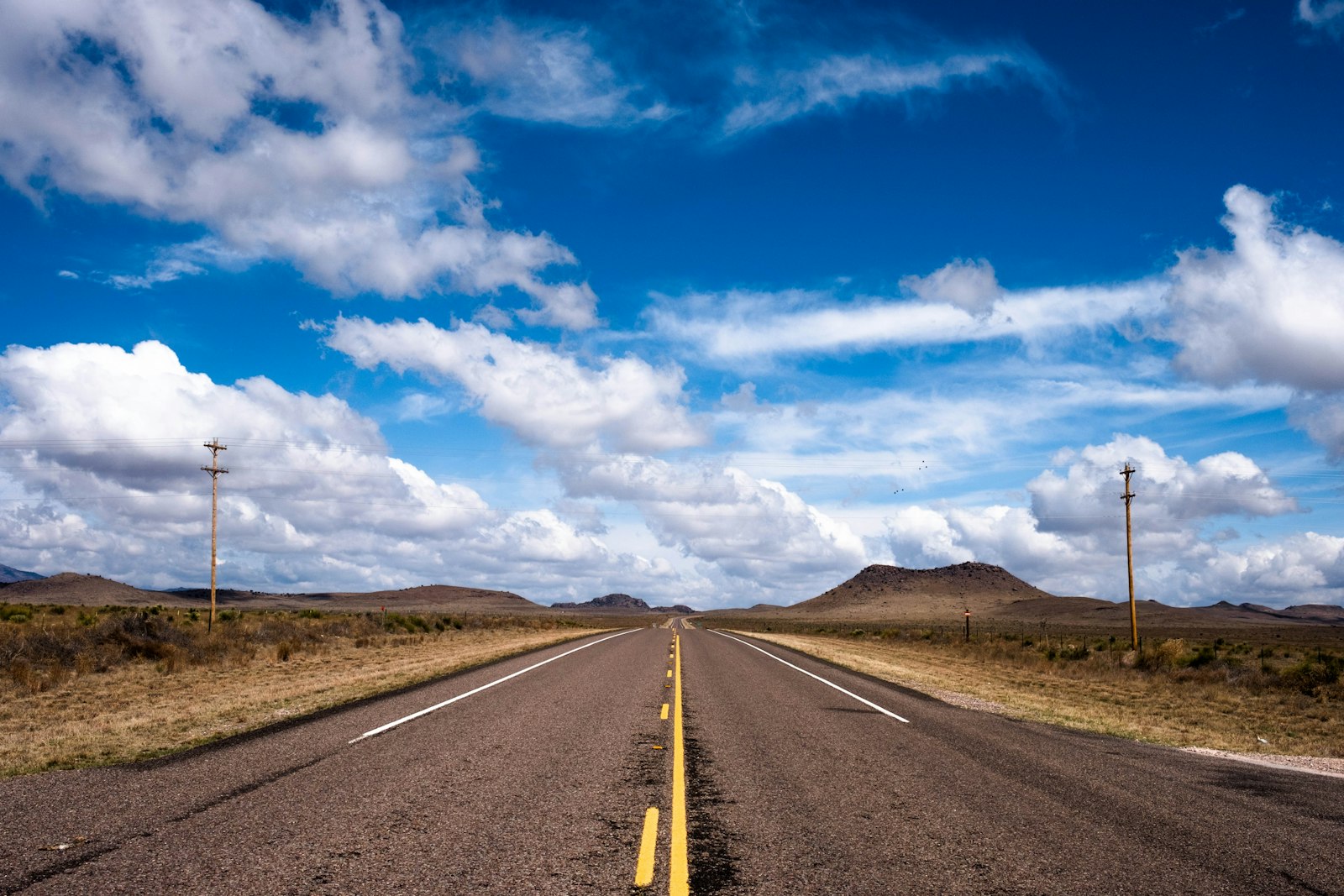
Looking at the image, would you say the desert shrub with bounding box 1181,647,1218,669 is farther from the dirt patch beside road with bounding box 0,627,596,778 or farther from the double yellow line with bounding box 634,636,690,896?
the double yellow line with bounding box 634,636,690,896

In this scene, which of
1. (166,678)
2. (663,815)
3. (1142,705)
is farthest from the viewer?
(166,678)

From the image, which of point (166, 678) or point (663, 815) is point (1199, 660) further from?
point (166, 678)

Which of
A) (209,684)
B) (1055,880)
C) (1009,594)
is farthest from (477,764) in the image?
(1009,594)

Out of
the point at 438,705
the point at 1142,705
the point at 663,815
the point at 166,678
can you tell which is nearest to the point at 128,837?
the point at 663,815

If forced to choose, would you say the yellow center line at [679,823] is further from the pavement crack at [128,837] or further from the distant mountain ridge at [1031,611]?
the distant mountain ridge at [1031,611]

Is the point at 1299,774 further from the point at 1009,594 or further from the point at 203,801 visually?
the point at 1009,594

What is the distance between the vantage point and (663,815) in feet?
24.2

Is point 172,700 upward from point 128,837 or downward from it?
downward

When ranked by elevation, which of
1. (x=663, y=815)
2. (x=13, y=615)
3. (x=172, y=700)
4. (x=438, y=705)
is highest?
(x=663, y=815)

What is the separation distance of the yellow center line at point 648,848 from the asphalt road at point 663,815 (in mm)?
44

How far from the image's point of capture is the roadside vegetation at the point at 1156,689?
1617 centimetres

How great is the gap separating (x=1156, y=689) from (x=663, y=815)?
22.3 metres

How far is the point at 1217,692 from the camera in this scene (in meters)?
22.9

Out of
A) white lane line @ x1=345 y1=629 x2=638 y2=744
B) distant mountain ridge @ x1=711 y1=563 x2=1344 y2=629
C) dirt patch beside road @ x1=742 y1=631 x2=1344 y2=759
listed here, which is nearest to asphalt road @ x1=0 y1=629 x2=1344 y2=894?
white lane line @ x1=345 y1=629 x2=638 y2=744
